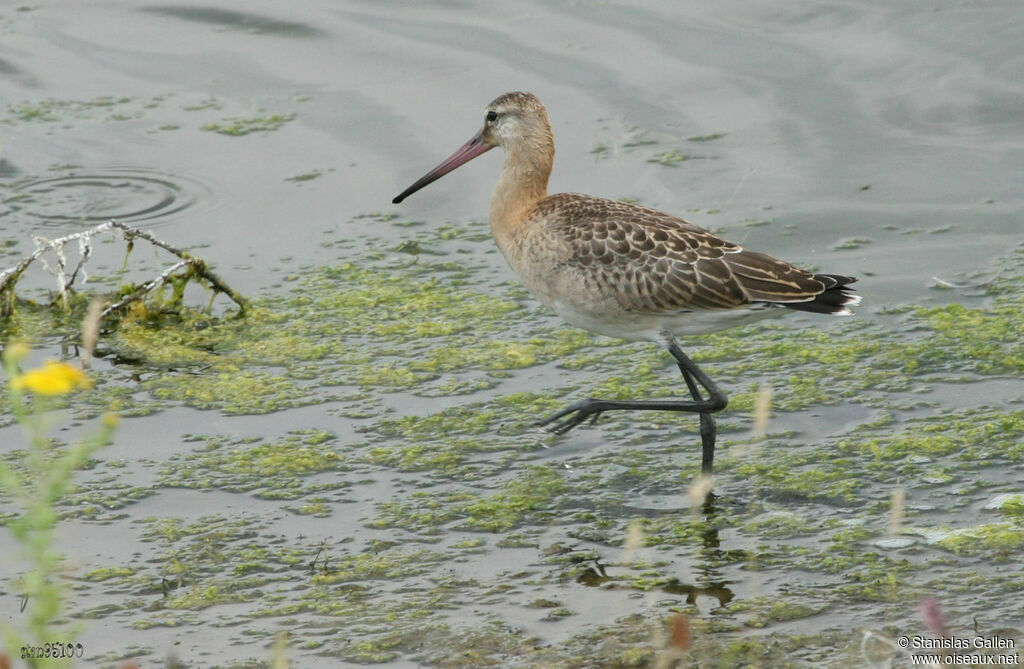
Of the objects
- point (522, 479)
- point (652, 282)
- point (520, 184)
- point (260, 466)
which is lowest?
point (260, 466)

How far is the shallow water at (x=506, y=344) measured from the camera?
4.67 metres

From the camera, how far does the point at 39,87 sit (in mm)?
9453

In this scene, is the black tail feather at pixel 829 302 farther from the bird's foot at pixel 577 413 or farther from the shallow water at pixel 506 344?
the bird's foot at pixel 577 413

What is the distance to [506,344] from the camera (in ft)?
21.9

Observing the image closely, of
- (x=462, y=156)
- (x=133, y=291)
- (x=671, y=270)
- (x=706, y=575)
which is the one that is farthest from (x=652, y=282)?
(x=133, y=291)

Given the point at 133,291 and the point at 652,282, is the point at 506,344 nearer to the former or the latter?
the point at 652,282

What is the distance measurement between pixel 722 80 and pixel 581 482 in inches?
178

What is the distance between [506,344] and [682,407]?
1273mm

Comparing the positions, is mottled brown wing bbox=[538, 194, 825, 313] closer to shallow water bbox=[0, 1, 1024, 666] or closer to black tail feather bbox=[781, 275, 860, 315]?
black tail feather bbox=[781, 275, 860, 315]

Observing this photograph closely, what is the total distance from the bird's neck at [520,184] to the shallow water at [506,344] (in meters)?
0.69

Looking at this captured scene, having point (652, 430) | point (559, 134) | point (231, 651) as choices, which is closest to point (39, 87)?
point (559, 134)

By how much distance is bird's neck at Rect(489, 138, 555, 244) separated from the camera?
6.12 meters

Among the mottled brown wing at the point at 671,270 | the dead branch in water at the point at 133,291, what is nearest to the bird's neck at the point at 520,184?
the mottled brown wing at the point at 671,270

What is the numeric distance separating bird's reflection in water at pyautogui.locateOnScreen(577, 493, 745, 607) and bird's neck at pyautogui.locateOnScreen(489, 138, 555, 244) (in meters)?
1.63
